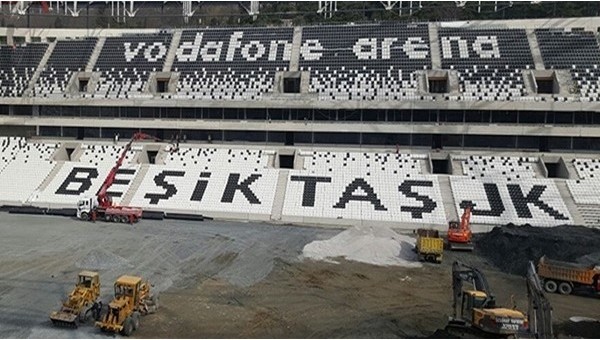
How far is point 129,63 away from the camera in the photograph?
4750 cm

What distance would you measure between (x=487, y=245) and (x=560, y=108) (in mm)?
15452

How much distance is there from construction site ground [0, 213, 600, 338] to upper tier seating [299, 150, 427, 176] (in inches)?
326

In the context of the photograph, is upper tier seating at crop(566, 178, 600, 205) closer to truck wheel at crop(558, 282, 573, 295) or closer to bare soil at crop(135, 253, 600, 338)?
bare soil at crop(135, 253, 600, 338)

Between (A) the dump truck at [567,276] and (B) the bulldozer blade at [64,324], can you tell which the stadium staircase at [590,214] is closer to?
(A) the dump truck at [567,276]

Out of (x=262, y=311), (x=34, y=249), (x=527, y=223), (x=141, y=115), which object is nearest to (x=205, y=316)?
(x=262, y=311)

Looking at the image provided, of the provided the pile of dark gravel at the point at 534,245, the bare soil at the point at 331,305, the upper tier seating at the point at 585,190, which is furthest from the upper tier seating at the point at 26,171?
the upper tier seating at the point at 585,190

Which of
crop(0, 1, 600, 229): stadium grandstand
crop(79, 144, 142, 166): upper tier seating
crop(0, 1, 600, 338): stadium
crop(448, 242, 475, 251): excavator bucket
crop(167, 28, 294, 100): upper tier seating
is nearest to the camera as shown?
crop(0, 1, 600, 338): stadium

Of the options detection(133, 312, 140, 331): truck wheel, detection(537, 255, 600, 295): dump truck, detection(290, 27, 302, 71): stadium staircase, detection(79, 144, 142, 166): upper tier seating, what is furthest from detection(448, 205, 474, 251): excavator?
detection(79, 144, 142, 166): upper tier seating

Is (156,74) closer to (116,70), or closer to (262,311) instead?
(116,70)

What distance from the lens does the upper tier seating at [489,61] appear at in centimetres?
3959

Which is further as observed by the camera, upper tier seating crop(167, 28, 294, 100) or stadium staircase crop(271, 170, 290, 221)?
upper tier seating crop(167, 28, 294, 100)

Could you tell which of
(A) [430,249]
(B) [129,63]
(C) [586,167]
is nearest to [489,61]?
(C) [586,167]

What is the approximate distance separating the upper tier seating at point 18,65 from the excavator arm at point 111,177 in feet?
40.4

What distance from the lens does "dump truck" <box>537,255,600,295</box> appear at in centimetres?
2073
